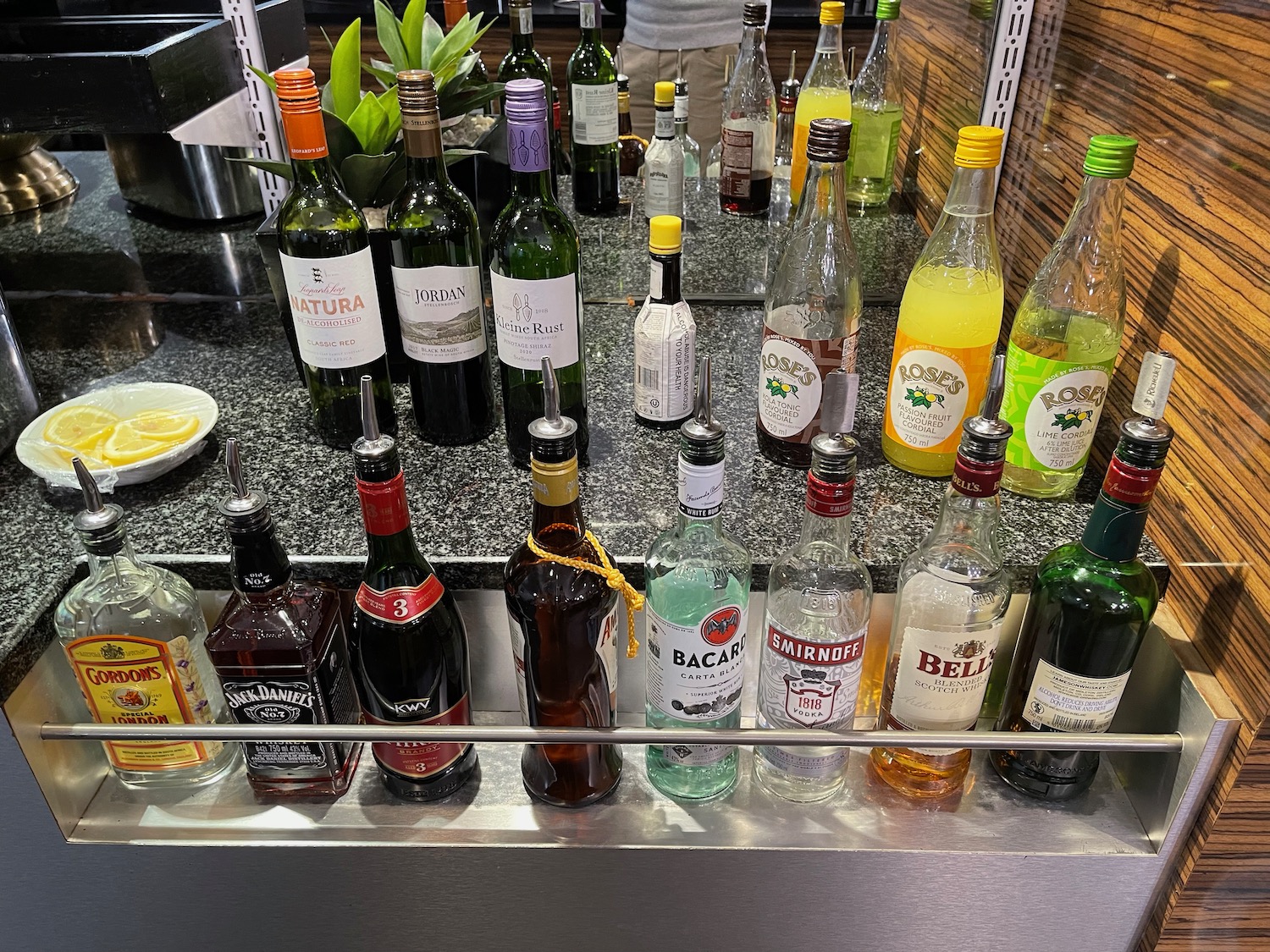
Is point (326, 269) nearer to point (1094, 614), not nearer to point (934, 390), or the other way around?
point (934, 390)

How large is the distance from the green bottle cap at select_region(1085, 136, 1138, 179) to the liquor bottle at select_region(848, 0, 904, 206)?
2.50 ft

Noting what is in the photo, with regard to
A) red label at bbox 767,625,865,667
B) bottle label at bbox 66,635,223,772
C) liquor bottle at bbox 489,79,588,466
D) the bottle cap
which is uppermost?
the bottle cap

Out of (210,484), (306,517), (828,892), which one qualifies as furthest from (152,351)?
(828,892)

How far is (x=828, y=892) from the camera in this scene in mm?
804

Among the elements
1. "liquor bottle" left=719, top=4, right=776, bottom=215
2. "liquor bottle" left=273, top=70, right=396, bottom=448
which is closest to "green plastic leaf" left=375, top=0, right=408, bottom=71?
"liquor bottle" left=273, top=70, right=396, bottom=448

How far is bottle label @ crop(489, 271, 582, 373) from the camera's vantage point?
81 centimetres

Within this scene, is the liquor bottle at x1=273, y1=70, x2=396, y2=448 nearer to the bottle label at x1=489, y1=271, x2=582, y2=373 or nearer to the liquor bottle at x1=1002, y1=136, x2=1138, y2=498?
the bottle label at x1=489, y1=271, x2=582, y2=373

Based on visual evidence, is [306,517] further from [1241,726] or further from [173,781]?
[1241,726]

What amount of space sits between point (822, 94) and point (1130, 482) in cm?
96

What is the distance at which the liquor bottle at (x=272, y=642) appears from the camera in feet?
2.29

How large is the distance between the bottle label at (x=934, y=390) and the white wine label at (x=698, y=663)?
0.92 feet

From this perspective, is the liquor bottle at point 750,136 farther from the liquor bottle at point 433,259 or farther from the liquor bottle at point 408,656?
the liquor bottle at point 408,656

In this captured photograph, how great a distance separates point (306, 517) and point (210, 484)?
5.1 inches

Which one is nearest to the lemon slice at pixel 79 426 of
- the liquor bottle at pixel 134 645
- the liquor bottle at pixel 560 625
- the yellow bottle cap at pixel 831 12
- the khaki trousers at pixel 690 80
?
the liquor bottle at pixel 134 645
